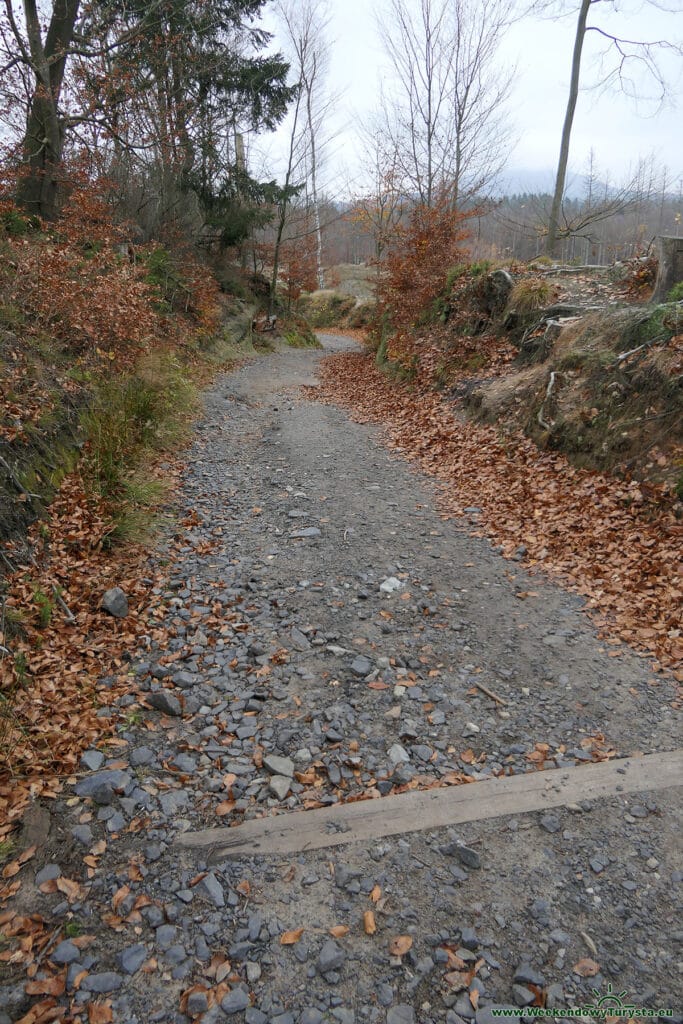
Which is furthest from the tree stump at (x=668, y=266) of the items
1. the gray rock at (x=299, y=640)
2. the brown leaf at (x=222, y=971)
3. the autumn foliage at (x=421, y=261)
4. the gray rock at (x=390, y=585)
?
the brown leaf at (x=222, y=971)

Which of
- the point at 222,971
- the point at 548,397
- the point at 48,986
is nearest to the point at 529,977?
the point at 222,971

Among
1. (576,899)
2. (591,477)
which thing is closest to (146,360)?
(591,477)

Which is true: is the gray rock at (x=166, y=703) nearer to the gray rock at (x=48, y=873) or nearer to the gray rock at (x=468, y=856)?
the gray rock at (x=48, y=873)

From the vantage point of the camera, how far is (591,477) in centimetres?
627

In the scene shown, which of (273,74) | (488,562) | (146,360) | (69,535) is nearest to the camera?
(69,535)

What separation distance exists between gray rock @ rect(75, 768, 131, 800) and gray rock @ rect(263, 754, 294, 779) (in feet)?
2.53

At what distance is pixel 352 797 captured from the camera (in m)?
3.03

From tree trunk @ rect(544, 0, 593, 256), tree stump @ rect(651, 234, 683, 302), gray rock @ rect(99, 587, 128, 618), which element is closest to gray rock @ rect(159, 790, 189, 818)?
gray rock @ rect(99, 587, 128, 618)

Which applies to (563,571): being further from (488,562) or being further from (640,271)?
(640,271)

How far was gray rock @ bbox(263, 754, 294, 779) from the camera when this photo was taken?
10.4ft

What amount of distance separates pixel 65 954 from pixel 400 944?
139 cm

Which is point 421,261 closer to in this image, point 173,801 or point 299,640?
point 299,640

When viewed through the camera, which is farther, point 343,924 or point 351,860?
point 351,860

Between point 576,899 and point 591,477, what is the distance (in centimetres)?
471
